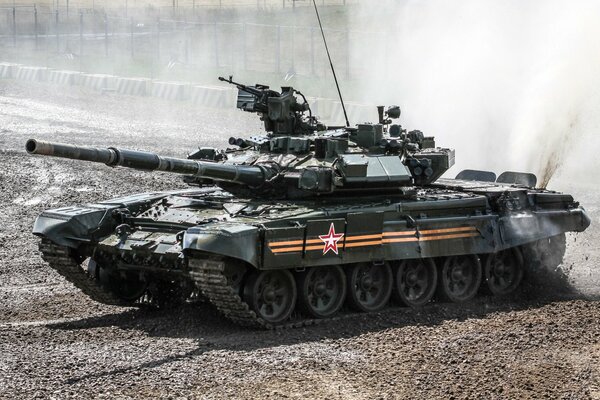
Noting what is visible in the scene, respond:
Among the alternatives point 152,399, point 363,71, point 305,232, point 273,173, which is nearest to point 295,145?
point 273,173

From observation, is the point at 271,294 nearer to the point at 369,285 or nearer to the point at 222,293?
the point at 222,293

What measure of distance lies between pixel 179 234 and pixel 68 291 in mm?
4384

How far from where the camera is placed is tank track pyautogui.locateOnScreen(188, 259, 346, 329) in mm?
17578

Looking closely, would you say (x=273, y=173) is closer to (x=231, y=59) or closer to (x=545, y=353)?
(x=545, y=353)

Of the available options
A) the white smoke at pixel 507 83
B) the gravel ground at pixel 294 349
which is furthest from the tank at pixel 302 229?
the white smoke at pixel 507 83

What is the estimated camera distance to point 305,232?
61.1ft

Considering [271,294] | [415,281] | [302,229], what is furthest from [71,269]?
[415,281]

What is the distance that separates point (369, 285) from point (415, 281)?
106cm

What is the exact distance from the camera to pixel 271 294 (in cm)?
1875

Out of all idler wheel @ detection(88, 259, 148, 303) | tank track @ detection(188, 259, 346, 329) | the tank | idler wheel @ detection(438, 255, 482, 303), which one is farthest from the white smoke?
tank track @ detection(188, 259, 346, 329)

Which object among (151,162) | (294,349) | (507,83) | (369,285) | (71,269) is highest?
(507,83)

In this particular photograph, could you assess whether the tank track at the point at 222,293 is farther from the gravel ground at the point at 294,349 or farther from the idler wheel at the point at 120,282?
the idler wheel at the point at 120,282

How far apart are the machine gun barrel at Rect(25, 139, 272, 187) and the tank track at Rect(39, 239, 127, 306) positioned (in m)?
2.70

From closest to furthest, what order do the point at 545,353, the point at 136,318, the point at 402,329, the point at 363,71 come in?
the point at 545,353 → the point at 402,329 → the point at 136,318 → the point at 363,71
